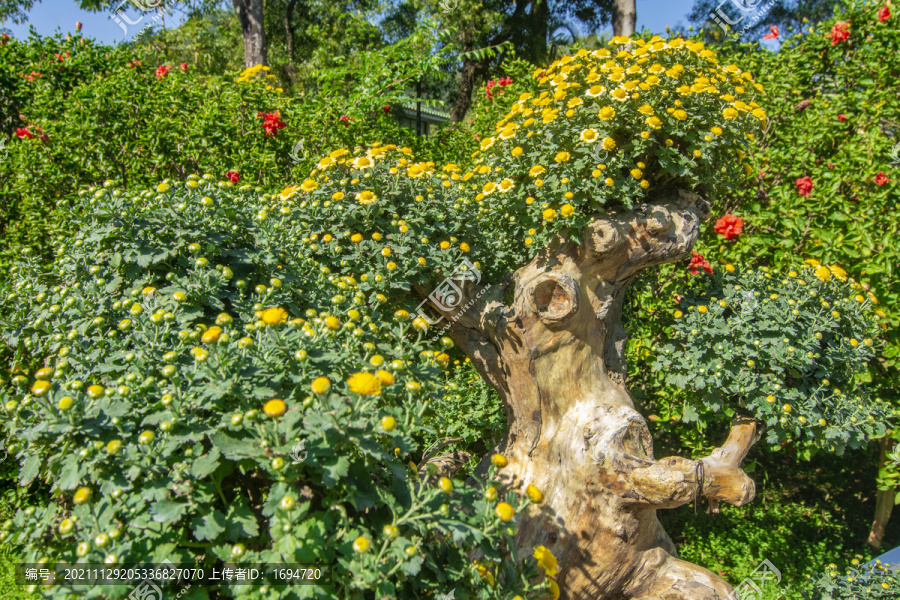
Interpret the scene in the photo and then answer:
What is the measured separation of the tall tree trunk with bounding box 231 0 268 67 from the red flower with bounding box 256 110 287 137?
2.63m

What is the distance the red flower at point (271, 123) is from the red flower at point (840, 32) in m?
4.13

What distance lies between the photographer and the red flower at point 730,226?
349cm

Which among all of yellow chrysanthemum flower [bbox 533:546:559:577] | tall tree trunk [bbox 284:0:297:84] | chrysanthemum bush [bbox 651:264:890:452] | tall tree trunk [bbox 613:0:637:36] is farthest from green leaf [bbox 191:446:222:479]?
tall tree trunk [bbox 284:0:297:84]

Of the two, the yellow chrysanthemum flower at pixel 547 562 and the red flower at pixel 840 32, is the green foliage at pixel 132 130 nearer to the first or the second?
the yellow chrysanthemum flower at pixel 547 562

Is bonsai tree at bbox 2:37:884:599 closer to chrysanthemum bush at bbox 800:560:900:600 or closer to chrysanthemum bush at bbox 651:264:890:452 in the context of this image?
chrysanthemum bush at bbox 651:264:890:452

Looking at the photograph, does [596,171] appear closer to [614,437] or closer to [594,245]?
[594,245]

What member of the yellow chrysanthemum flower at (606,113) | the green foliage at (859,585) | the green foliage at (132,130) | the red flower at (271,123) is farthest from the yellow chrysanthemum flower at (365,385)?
the red flower at (271,123)

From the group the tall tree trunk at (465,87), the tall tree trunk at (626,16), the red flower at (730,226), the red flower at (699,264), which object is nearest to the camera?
the red flower at (699,264)

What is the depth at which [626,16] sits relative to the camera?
6078 mm

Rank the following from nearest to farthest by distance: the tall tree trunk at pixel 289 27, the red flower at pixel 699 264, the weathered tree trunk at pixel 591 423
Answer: the weathered tree trunk at pixel 591 423 < the red flower at pixel 699 264 < the tall tree trunk at pixel 289 27

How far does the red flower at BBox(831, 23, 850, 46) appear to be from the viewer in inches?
152

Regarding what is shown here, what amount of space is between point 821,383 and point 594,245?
57.9 inches

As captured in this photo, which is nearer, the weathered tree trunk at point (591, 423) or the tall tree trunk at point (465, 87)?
the weathered tree trunk at point (591, 423)

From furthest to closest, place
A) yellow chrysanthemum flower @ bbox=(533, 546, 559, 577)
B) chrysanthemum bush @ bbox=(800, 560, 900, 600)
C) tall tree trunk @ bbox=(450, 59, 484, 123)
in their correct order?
tall tree trunk @ bbox=(450, 59, 484, 123) < chrysanthemum bush @ bbox=(800, 560, 900, 600) < yellow chrysanthemum flower @ bbox=(533, 546, 559, 577)
